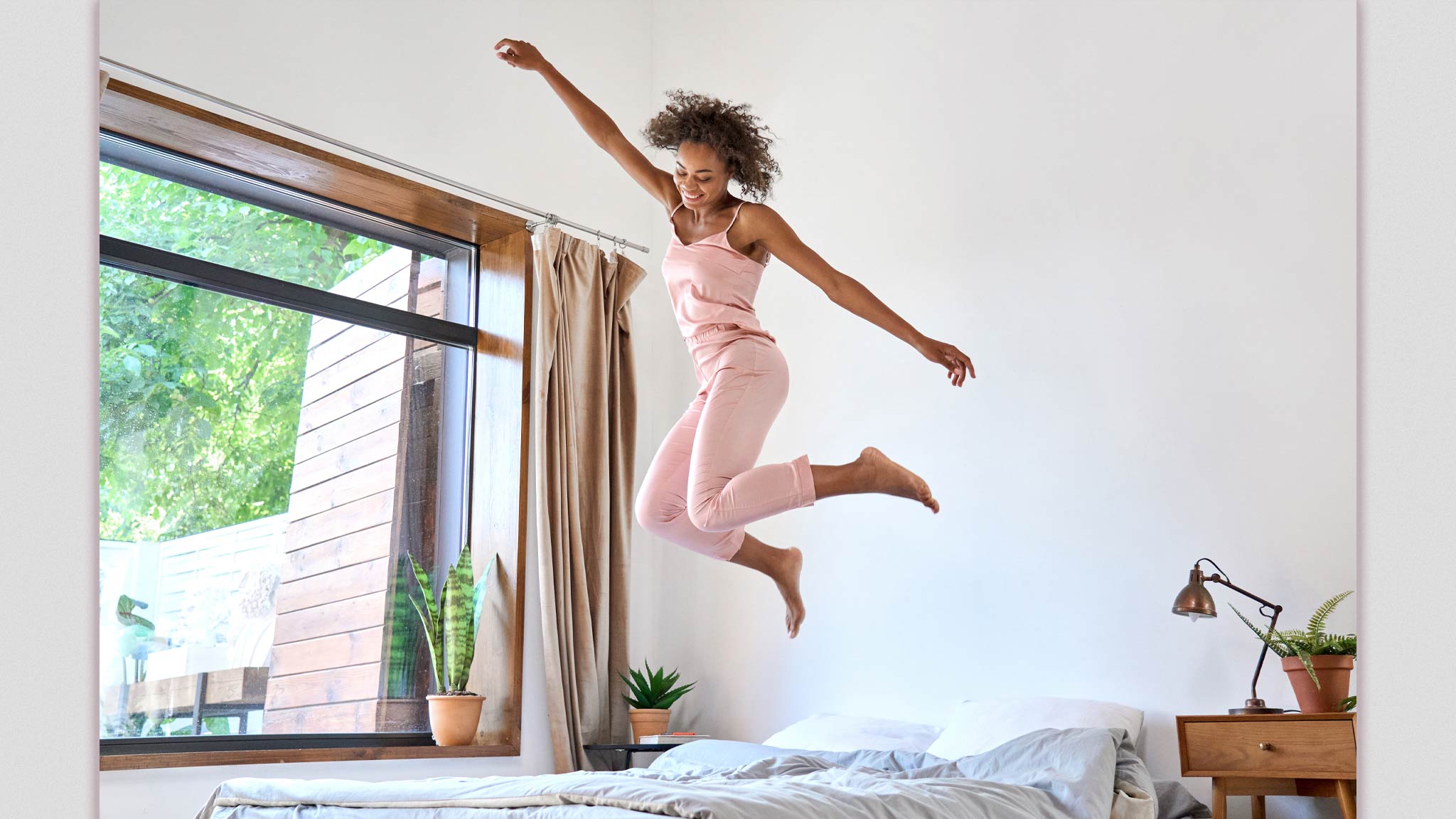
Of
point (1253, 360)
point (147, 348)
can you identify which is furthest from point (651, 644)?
point (1253, 360)

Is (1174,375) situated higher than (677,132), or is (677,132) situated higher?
(677,132)

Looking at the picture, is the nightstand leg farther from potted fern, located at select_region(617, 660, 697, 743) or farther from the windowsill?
the windowsill

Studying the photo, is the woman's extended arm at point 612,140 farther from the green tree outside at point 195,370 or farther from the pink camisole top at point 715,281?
the green tree outside at point 195,370

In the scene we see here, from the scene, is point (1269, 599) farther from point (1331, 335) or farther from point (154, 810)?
point (154, 810)

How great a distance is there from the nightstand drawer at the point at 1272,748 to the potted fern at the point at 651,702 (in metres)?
2.06

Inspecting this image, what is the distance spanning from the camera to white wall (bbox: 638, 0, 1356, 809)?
10.9 ft

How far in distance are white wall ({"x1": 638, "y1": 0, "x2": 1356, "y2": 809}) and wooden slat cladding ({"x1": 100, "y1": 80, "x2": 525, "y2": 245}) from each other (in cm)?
134

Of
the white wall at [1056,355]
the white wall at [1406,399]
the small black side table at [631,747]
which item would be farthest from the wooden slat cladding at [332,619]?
the white wall at [1406,399]

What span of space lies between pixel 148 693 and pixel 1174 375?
3410 millimetres

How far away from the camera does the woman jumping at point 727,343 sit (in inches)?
94.3

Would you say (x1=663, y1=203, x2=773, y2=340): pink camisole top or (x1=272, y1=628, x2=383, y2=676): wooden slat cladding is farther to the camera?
(x1=272, y1=628, x2=383, y2=676): wooden slat cladding

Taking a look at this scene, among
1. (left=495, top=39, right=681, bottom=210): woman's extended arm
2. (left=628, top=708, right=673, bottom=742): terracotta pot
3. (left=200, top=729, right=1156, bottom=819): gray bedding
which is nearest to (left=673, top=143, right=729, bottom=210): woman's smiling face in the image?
(left=495, top=39, right=681, bottom=210): woman's extended arm

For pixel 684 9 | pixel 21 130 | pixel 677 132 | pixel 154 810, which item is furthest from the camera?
pixel 684 9

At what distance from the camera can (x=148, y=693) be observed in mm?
3447
